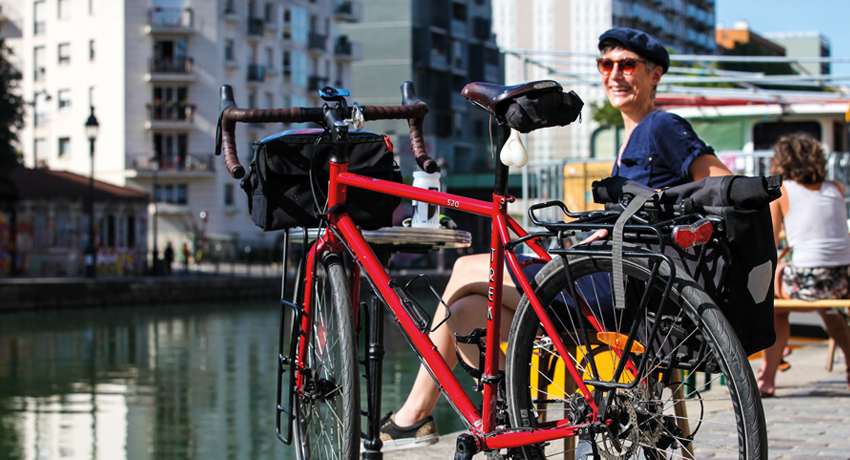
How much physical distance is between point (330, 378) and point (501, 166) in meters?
1.00

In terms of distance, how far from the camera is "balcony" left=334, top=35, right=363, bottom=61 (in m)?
62.4

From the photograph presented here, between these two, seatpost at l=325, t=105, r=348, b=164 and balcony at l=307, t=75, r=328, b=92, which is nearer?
seatpost at l=325, t=105, r=348, b=164

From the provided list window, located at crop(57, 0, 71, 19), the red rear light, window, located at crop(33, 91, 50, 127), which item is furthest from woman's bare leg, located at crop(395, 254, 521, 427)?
window, located at crop(33, 91, 50, 127)

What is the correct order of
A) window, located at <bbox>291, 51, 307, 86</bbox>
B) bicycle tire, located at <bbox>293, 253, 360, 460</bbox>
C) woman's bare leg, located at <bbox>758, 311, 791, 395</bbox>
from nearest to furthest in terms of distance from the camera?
bicycle tire, located at <bbox>293, 253, 360, 460</bbox> < woman's bare leg, located at <bbox>758, 311, 791, 395</bbox> < window, located at <bbox>291, 51, 307, 86</bbox>

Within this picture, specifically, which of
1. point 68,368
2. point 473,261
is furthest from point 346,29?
point 473,261

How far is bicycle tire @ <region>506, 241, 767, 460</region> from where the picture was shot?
7.22 ft

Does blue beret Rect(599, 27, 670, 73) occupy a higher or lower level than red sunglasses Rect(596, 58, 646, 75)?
higher

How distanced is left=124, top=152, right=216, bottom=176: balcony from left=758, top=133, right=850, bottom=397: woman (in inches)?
1901

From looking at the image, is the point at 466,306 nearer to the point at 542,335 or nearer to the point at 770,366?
the point at 542,335

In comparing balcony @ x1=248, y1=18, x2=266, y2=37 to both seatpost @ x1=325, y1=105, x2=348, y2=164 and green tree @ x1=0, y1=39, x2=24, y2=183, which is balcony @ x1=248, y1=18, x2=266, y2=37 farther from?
seatpost @ x1=325, y1=105, x2=348, y2=164

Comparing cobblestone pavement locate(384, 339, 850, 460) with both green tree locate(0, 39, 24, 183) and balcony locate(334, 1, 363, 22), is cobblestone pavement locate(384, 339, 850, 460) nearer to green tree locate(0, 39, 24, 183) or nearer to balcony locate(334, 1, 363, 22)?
green tree locate(0, 39, 24, 183)

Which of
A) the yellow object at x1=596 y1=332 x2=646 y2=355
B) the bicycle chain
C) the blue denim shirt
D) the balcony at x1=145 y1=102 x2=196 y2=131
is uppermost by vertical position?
the balcony at x1=145 y1=102 x2=196 y2=131

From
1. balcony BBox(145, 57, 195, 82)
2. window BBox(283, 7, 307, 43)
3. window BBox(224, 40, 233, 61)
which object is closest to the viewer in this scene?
balcony BBox(145, 57, 195, 82)

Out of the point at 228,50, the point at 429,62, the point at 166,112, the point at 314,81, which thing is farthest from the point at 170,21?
the point at 429,62
